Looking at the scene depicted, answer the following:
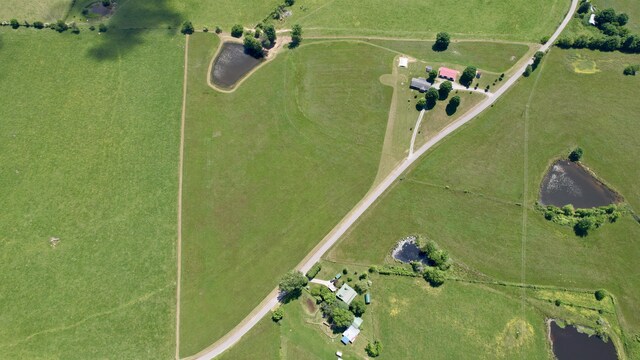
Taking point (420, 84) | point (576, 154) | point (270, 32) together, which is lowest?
point (576, 154)

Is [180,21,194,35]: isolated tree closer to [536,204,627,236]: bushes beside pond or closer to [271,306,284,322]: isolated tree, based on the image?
[271,306,284,322]: isolated tree

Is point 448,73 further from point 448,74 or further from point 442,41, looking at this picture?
point 442,41

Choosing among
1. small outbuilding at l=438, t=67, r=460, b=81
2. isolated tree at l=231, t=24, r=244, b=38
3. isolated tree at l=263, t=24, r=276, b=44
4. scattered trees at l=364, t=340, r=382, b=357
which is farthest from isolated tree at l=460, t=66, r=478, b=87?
scattered trees at l=364, t=340, r=382, b=357

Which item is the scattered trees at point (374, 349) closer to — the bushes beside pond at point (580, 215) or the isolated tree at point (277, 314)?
the isolated tree at point (277, 314)

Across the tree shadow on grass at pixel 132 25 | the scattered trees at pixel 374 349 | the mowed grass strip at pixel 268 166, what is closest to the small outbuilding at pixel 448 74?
the mowed grass strip at pixel 268 166

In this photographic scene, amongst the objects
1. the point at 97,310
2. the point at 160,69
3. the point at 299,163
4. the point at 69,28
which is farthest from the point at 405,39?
the point at 97,310

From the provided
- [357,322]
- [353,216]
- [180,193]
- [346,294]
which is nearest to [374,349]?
[357,322]
